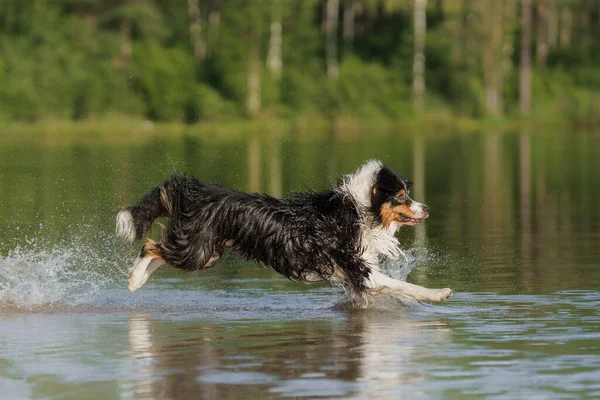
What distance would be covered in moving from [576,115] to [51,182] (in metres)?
48.1

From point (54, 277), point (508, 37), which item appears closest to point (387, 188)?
point (54, 277)

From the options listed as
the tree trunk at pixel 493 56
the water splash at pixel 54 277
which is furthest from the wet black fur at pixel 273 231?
the tree trunk at pixel 493 56

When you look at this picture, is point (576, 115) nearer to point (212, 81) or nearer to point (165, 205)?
point (212, 81)

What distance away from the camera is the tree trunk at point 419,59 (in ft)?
222

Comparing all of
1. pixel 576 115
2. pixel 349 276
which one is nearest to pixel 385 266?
pixel 349 276

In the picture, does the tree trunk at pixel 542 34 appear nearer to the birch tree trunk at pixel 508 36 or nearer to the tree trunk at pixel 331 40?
the birch tree trunk at pixel 508 36

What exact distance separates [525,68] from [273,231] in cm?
6384

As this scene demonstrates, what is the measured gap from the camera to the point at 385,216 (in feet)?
39.0

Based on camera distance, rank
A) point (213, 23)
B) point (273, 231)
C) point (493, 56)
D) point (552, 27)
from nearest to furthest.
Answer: point (273, 231), point (213, 23), point (493, 56), point (552, 27)

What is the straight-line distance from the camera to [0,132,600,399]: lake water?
8898 mm

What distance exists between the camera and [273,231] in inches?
472

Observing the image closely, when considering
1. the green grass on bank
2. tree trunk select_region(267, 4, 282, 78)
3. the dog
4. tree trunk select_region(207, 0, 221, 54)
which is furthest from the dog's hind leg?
tree trunk select_region(207, 0, 221, 54)

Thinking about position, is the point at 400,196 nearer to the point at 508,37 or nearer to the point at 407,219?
the point at 407,219

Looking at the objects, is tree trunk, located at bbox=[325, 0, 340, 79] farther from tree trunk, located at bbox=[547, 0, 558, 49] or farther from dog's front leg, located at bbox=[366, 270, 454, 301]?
dog's front leg, located at bbox=[366, 270, 454, 301]
